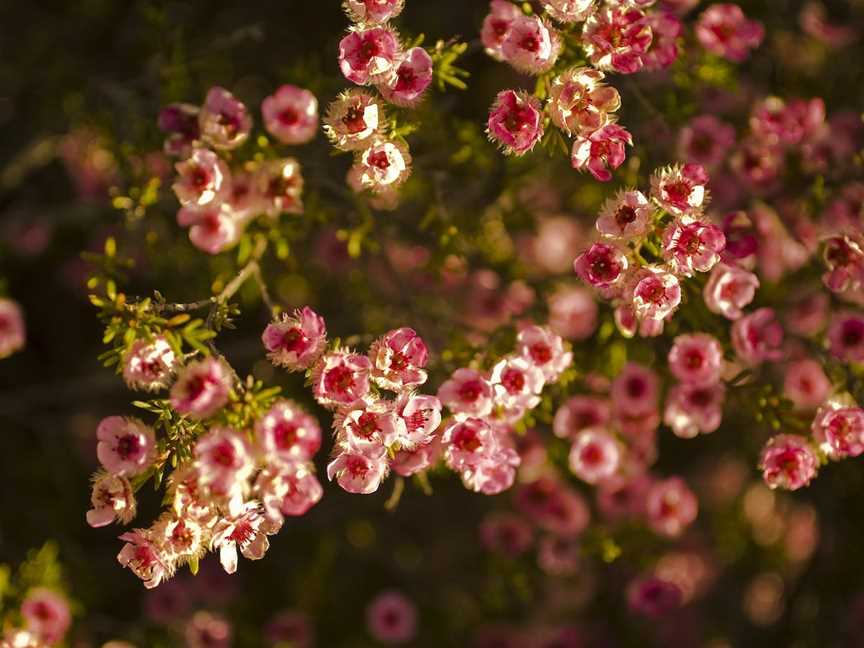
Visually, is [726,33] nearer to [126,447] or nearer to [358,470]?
[358,470]

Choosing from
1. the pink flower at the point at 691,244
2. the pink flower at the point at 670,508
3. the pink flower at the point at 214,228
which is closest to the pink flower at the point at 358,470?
the pink flower at the point at 214,228

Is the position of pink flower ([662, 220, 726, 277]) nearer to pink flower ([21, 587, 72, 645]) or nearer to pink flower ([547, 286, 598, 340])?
pink flower ([547, 286, 598, 340])

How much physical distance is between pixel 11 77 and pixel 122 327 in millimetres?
2918

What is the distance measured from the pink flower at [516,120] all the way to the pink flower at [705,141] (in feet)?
4.00

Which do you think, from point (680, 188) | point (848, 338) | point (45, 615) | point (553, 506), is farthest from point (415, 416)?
point (553, 506)

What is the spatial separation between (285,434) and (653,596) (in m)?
3.08

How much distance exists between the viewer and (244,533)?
2.91 metres

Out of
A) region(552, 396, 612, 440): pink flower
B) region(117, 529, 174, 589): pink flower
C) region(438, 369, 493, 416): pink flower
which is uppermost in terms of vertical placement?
region(438, 369, 493, 416): pink flower

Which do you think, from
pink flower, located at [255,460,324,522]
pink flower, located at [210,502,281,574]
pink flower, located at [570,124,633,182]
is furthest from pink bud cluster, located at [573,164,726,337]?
pink flower, located at [210,502,281,574]

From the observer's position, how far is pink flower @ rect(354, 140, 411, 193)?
9.98 ft

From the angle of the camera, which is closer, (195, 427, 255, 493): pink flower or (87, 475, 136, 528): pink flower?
(195, 427, 255, 493): pink flower

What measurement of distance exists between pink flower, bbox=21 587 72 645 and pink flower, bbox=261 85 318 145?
93.4 inches

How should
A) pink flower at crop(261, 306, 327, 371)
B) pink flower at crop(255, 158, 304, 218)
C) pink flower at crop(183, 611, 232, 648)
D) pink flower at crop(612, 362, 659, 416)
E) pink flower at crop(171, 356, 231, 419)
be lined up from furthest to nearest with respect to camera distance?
pink flower at crop(183, 611, 232, 648), pink flower at crop(612, 362, 659, 416), pink flower at crop(255, 158, 304, 218), pink flower at crop(261, 306, 327, 371), pink flower at crop(171, 356, 231, 419)

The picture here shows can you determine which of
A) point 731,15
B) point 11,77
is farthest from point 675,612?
point 11,77
